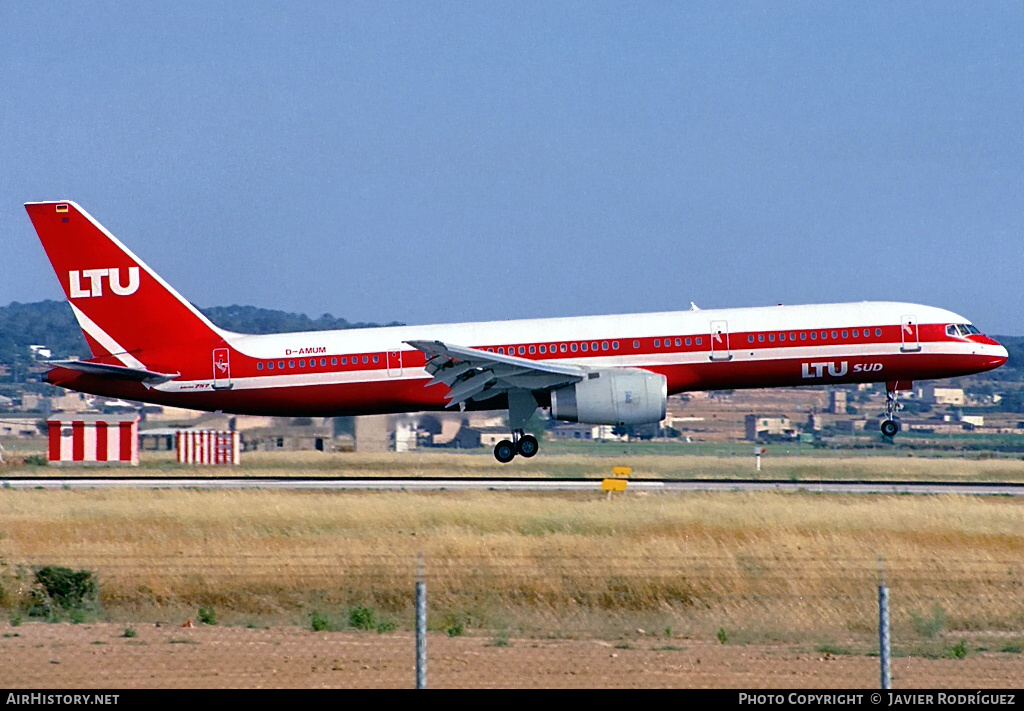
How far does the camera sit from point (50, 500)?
33.4m

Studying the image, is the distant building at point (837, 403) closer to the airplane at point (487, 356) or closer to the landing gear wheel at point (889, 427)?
the landing gear wheel at point (889, 427)

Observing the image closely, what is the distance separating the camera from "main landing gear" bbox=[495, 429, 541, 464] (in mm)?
38250

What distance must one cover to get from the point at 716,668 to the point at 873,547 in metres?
11.1

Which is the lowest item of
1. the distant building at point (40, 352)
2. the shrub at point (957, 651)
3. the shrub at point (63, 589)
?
the shrub at point (957, 651)

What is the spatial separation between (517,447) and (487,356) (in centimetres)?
383

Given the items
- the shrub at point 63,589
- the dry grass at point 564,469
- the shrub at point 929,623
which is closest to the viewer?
the shrub at point 929,623

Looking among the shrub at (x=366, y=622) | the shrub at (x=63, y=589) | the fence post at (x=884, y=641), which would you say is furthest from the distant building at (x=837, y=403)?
the fence post at (x=884, y=641)

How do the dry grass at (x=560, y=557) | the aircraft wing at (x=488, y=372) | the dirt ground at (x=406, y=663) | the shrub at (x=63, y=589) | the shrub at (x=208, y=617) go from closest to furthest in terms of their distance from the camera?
the dirt ground at (x=406, y=663) < the shrub at (x=208, y=617) < the shrub at (x=63, y=589) < the dry grass at (x=560, y=557) < the aircraft wing at (x=488, y=372)

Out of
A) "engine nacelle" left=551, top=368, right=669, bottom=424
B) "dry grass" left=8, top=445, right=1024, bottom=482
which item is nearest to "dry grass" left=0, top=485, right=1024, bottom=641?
"engine nacelle" left=551, top=368, right=669, bottom=424

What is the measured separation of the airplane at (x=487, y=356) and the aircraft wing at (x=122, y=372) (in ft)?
0.19

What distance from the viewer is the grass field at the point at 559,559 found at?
814 inches

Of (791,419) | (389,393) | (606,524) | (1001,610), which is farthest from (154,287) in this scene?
(791,419)

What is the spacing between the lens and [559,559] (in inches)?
936

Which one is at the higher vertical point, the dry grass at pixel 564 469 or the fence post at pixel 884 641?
the dry grass at pixel 564 469
